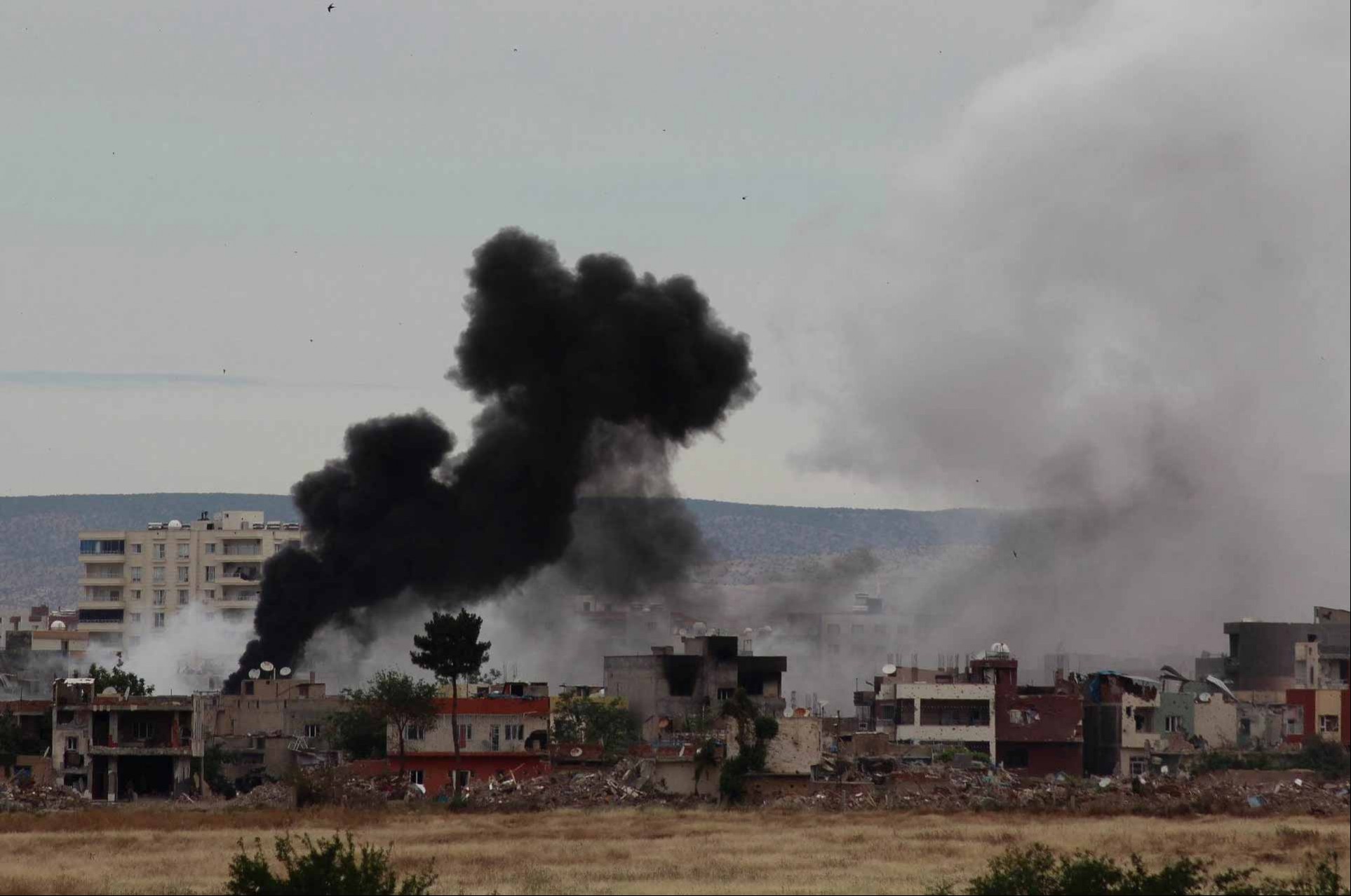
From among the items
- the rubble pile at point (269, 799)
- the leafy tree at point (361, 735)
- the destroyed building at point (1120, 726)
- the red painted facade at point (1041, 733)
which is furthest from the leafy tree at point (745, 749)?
the destroyed building at point (1120, 726)

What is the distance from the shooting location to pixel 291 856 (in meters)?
62.5

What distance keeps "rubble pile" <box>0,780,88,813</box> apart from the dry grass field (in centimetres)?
422

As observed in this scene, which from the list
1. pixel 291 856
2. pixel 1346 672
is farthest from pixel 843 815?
pixel 1346 672

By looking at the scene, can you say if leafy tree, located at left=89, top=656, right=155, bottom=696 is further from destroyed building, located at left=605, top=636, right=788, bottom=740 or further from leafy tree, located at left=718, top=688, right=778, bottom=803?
leafy tree, located at left=718, top=688, right=778, bottom=803

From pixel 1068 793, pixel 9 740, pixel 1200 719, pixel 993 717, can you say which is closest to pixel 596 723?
pixel 993 717

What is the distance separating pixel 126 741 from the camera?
96.0m

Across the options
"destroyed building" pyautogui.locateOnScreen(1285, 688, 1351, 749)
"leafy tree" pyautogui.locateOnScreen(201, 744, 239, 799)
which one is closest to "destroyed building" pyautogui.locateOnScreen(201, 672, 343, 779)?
"leafy tree" pyautogui.locateOnScreen(201, 744, 239, 799)

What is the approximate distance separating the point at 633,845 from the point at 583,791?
62.6 ft

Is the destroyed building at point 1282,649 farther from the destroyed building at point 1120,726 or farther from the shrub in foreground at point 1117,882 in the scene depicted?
the shrub in foreground at point 1117,882

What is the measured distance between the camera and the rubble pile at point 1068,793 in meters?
Result: 80.5

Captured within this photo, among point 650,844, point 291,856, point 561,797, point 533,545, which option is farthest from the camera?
point 533,545

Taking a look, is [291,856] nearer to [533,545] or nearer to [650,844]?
[650,844]

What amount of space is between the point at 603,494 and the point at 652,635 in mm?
17937

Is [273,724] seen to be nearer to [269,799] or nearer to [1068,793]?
[269,799]
